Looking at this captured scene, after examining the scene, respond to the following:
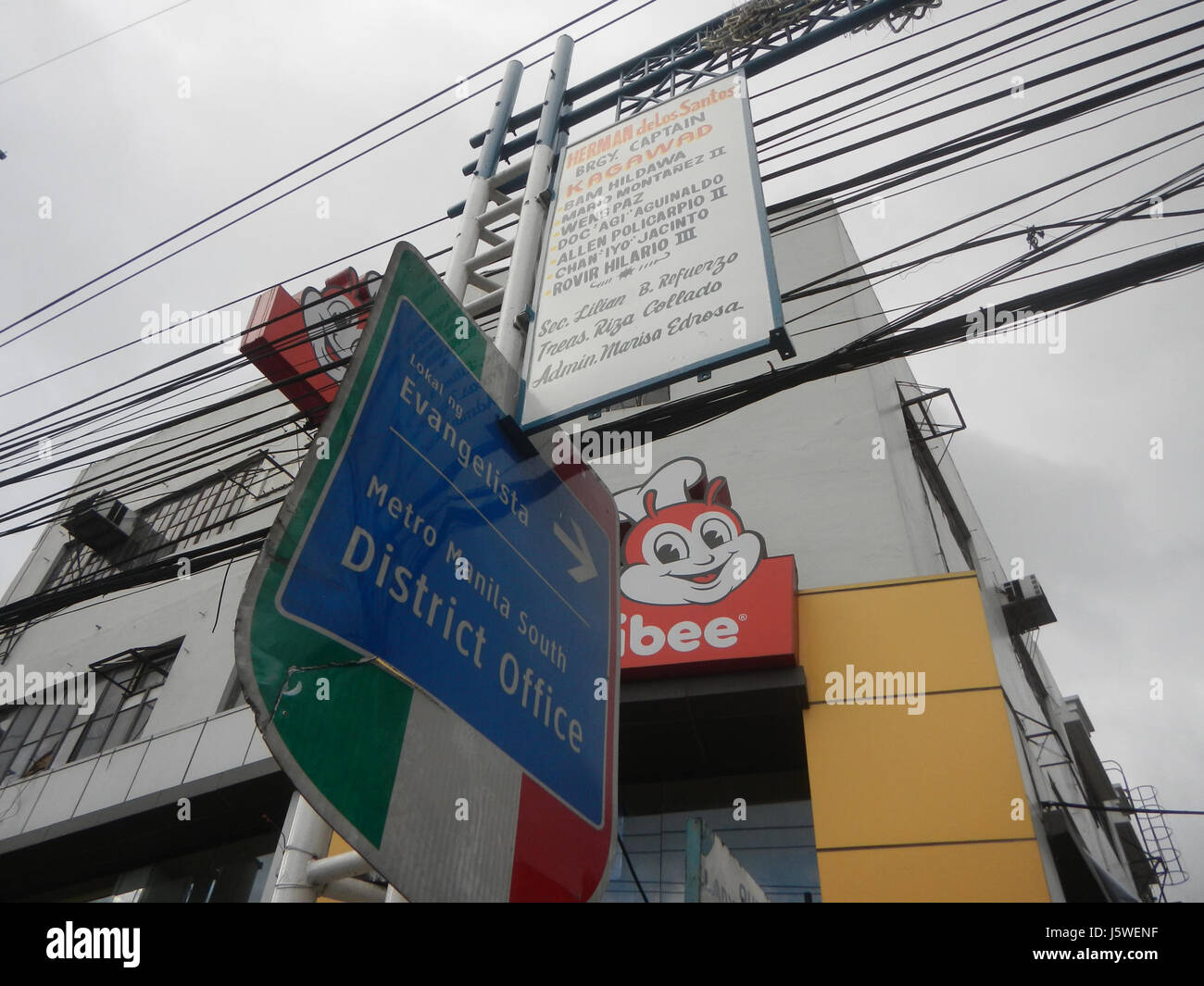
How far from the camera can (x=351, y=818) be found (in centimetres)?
174

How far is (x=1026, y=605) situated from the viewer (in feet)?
47.8

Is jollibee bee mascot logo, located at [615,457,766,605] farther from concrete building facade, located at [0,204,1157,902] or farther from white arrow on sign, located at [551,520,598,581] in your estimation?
white arrow on sign, located at [551,520,598,581]

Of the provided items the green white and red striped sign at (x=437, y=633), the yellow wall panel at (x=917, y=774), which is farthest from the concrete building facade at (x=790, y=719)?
the green white and red striped sign at (x=437, y=633)

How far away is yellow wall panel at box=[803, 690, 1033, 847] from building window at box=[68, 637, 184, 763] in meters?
11.6

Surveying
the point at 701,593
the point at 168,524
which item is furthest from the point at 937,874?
the point at 168,524

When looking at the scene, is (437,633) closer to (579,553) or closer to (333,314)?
(579,553)

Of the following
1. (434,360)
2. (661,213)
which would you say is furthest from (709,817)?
(434,360)

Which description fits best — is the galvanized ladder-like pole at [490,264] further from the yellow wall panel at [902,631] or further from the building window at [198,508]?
the building window at [198,508]

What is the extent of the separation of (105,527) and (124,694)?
5455 mm

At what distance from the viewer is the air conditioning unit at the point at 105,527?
750 inches

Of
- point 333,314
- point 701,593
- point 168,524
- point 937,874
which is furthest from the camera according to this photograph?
point 168,524

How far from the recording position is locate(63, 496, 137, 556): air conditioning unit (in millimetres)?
19047

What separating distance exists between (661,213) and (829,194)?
86.8 inches
